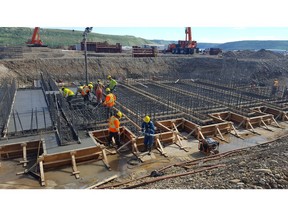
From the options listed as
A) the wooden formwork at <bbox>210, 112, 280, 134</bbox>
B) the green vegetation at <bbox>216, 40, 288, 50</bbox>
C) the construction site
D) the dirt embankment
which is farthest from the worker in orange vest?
the green vegetation at <bbox>216, 40, 288, 50</bbox>

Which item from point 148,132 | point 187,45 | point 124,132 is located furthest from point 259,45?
point 148,132

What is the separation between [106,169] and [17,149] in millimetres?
3024

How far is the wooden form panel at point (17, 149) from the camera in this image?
24.5 ft

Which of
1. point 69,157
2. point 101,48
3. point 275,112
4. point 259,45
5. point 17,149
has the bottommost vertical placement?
point 69,157

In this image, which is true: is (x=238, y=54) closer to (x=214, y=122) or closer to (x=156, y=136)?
(x=214, y=122)

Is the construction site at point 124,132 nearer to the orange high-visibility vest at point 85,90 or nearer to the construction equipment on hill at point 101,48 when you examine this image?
the orange high-visibility vest at point 85,90

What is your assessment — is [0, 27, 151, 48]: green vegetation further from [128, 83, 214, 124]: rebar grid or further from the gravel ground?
the gravel ground

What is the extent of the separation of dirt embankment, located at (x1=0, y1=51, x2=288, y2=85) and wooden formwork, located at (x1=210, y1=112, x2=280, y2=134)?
862cm

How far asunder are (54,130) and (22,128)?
115 centimetres

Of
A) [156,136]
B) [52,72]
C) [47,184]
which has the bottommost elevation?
[47,184]

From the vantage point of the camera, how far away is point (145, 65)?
26469 mm

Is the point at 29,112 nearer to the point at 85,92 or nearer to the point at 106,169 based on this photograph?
the point at 85,92

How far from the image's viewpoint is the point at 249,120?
10773 mm

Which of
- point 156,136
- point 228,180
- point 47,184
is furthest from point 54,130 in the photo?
point 228,180
